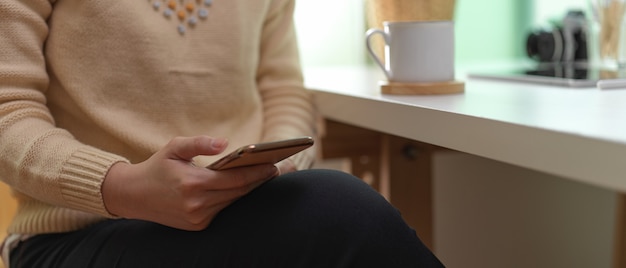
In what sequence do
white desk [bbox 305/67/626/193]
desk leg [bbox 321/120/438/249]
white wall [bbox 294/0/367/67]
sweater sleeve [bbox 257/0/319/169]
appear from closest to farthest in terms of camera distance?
white desk [bbox 305/67/626/193]
sweater sleeve [bbox 257/0/319/169]
desk leg [bbox 321/120/438/249]
white wall [bbox 294/0/367/67]

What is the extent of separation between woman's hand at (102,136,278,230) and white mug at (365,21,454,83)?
244 millimetres

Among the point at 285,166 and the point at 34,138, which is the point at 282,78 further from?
the point at 34,138

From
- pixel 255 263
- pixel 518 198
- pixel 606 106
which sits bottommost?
pixel 518 198

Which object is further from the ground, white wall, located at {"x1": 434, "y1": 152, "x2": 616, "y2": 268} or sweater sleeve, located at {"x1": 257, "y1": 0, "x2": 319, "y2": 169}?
sweater sleeve, located at {"x1": 257, "y1": 0, "x2": 319, "y2": 169}

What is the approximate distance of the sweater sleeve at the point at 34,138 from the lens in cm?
71

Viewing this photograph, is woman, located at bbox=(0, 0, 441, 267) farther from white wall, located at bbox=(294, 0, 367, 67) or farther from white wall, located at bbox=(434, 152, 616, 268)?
white wall, located at bbox=(294, 0, 367, 67)

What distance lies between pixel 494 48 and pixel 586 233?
85 cm

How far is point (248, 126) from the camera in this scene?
3.08 feet

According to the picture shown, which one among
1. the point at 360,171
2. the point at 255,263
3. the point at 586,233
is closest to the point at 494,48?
the point at 586,233

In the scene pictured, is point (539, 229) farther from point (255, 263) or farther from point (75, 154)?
point (75, 154)

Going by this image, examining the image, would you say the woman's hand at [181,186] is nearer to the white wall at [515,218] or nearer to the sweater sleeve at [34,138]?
the sweater sleeve at [34,138]

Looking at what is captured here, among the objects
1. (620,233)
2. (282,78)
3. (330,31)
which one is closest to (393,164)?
(282,78)

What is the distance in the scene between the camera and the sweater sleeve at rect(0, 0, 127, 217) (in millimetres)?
711

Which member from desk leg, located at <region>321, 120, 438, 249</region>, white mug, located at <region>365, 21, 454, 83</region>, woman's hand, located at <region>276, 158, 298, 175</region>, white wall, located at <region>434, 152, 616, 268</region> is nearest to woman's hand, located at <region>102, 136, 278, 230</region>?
woman's hand, located at <region>276, 158, 298, 175</region>
